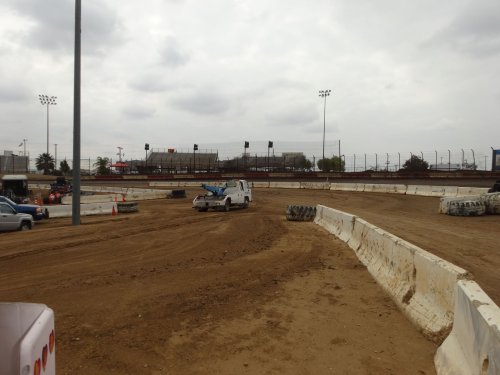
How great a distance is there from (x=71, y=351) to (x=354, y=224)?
7.90 metres

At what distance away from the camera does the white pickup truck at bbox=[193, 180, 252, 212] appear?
23.6 metres

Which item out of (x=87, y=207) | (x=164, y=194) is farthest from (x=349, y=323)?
(x=164, y=194)

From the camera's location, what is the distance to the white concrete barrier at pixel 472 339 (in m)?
3.01

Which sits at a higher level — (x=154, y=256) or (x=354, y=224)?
(x=354, y=224)

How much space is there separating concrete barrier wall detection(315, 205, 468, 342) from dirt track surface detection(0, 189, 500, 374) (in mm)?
214

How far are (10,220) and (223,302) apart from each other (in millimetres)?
13663

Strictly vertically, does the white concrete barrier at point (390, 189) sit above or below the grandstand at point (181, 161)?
A: below

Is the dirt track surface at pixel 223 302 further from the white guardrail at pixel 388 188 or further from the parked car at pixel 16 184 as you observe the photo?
the white guardrail at pixel 388 188

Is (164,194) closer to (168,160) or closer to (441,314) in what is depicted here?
(441,314)

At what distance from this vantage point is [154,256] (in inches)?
403

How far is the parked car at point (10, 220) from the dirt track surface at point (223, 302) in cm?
424

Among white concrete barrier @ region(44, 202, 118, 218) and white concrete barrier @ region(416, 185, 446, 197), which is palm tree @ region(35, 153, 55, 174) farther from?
white concrete barrier @ region(416, 185, 446, 197)

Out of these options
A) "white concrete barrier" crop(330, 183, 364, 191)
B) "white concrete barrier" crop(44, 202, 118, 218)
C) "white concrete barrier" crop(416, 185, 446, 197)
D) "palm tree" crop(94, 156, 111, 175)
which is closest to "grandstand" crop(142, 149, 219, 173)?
"palm tree" crop(94, 156, 111, 175)

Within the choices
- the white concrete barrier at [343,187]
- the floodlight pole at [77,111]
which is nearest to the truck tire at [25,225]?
the floodlight pole at [77,111]
